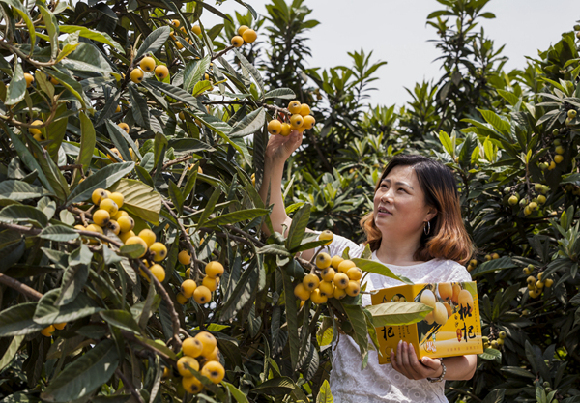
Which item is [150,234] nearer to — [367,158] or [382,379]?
[382,379]

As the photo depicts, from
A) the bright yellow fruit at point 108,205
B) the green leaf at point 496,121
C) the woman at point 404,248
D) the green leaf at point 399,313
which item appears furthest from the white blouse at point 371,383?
the green leaf at point 496,121

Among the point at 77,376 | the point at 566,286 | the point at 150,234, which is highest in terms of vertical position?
the point at 150,234

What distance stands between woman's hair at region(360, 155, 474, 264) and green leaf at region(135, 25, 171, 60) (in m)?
1.15

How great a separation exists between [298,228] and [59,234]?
511 millimetres

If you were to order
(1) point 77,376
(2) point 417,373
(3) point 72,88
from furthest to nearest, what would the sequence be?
1. (2) point 417,373
2. (3) point 72,88
3. (1) point 77,376

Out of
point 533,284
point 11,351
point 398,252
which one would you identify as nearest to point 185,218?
point 11,351

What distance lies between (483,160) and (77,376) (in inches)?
115

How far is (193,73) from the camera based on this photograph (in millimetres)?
1542

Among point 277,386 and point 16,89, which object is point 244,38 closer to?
point 16,89

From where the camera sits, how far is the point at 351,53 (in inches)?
189

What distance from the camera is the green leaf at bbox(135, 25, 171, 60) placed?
1.42m

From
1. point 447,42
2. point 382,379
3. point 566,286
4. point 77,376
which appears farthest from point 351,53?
point 77,376

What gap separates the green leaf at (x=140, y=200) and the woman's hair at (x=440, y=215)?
4.03 ft

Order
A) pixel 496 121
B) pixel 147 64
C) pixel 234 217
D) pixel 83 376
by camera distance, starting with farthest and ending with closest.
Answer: pixel 496 121 → pixel 147 64 → pixel 234 217 → pixel 83 376
